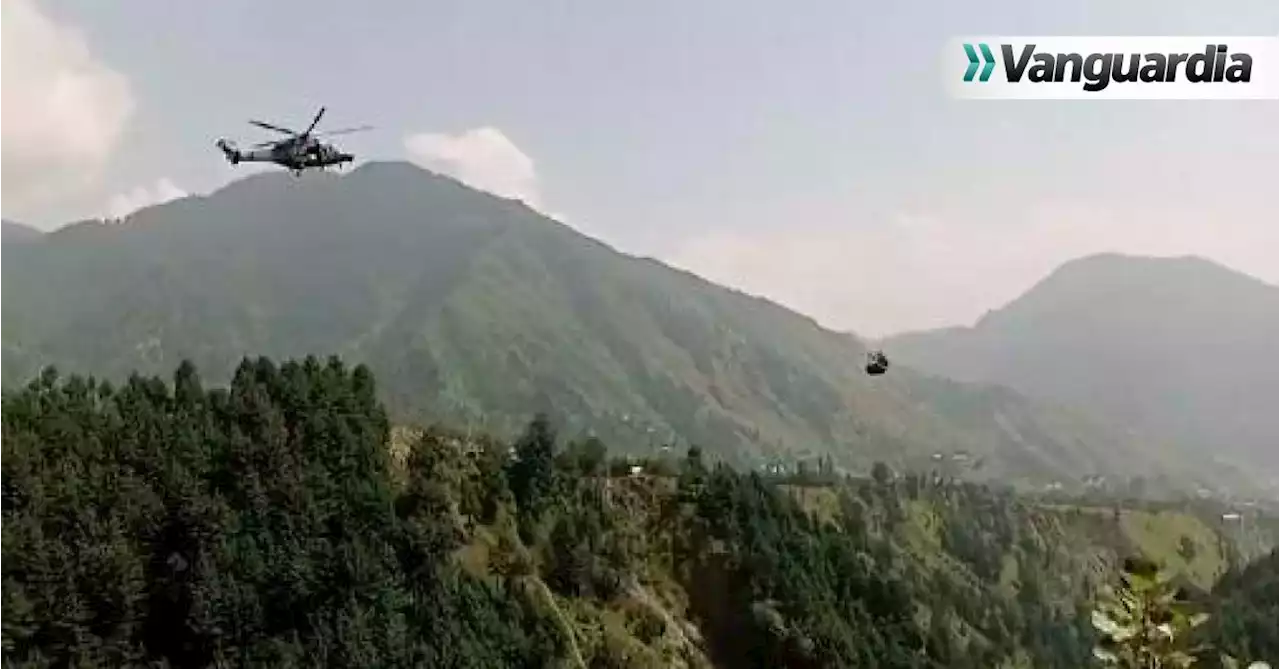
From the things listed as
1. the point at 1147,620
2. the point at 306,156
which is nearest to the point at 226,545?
the point at 306,156

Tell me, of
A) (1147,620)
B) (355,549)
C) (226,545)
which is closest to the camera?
(1147,620)

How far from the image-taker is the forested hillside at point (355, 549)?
360 ft

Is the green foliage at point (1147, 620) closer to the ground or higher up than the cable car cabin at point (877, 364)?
closer to the ground

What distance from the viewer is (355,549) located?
120 meters

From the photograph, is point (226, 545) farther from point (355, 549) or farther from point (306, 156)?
point (306, 156)

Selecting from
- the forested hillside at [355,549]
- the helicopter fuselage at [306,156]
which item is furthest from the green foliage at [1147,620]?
the forested hillside at [355,549]

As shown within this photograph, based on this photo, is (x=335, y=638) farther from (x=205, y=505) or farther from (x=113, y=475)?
(x=113, y=475)

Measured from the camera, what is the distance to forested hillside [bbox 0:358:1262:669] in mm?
109875

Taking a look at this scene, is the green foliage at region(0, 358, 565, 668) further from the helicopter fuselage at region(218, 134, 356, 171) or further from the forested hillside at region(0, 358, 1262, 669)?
the helicopter fuselage at region(218, 134, 356, 171)

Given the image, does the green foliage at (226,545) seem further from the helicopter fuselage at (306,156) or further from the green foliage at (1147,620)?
the green foliage at (1147,620)

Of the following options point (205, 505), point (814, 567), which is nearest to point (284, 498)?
→ point (205, 505)

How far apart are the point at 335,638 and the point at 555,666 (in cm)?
2263

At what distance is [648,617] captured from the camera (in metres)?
136

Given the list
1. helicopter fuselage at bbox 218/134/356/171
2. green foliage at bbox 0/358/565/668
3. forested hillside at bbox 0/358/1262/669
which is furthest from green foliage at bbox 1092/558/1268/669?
green foliage at bbox 0/358/565/668
